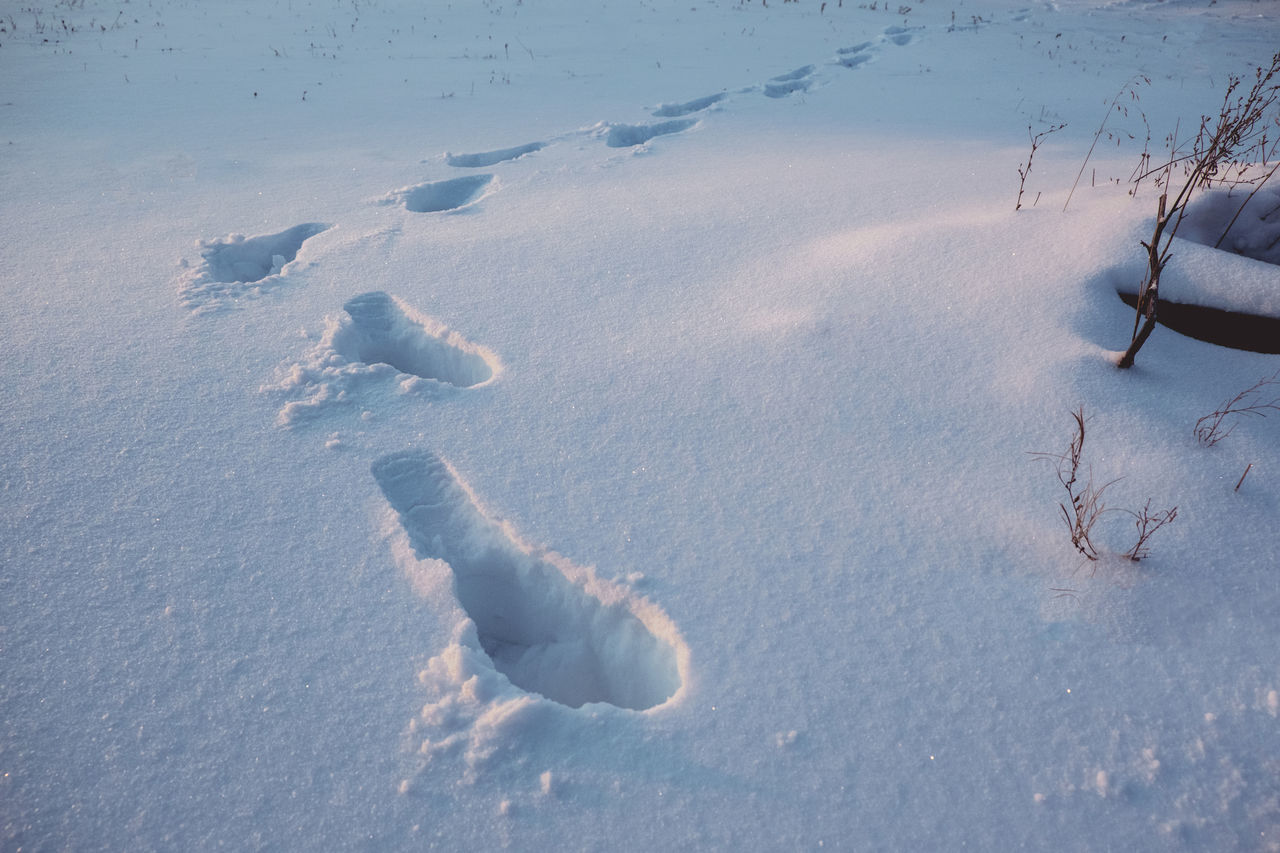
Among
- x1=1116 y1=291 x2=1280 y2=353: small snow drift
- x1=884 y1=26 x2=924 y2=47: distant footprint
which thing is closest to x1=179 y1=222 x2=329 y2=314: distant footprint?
x1=1116 y1=291 x2=1280 y2=353: small snow drift

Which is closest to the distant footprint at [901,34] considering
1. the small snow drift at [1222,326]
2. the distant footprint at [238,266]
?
the small snow drift at [1222,326]

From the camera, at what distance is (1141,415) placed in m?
1.95

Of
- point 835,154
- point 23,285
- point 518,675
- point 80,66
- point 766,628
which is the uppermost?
point 80,66

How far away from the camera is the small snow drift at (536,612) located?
161cm

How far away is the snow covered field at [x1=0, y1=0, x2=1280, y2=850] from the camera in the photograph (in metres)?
1.28

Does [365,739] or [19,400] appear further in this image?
[19,400]

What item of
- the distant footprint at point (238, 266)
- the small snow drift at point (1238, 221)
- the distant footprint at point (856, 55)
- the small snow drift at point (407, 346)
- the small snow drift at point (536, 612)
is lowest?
the small snow drift at point (536, 612)

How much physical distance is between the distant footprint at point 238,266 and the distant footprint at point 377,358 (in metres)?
0.53

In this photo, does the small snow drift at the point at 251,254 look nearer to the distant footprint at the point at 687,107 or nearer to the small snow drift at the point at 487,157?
the small snow drift at the point at 487,157

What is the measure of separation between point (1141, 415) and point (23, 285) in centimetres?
408

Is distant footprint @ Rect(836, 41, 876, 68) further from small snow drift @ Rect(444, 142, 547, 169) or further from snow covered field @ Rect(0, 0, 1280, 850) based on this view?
small snow drift @ Rect(444, 142, 547, 169)

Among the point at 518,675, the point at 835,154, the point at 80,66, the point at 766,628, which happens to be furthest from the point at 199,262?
the point at 80,66

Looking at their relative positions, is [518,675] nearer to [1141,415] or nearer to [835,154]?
[1141,415]

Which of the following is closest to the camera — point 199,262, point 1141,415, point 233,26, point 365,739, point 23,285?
point 365,739
